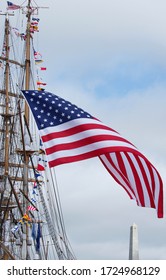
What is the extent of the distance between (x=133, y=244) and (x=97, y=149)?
370 centimetres

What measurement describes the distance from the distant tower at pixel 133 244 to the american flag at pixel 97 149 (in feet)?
2.97

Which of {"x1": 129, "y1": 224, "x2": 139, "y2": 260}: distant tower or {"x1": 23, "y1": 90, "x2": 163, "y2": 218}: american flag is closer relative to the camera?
{"x1": 129, "y1": 224, "x2": 139, "y2": 260}: distant tower

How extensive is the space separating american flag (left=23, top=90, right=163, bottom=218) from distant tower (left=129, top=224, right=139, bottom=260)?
904 millimetres

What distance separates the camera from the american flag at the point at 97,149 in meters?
25.4

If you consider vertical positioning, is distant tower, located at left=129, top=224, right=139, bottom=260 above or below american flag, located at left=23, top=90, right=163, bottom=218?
below

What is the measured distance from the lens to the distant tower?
2275 centimetres

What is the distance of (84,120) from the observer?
26.6 m

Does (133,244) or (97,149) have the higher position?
(97,149)

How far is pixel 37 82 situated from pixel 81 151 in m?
44.4

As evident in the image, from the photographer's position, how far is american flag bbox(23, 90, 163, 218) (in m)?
25.4

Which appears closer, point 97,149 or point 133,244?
point 133,244

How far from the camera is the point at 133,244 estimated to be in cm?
2366
